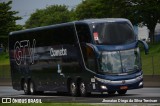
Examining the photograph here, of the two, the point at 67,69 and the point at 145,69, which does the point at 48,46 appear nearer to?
the point at 67,69

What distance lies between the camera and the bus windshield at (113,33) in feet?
92.2

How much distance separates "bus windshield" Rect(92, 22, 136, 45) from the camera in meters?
28.1

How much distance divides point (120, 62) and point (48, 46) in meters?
5.35

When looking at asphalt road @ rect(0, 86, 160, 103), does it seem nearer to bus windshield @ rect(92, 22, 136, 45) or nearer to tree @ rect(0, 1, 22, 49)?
bus windshield @ rect(92, 22, 136, 45)

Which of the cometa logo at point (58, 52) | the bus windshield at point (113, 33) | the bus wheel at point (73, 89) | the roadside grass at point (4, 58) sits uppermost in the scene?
the bus windshield at point (113, 33)

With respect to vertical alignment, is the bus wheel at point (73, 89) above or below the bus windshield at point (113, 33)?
below

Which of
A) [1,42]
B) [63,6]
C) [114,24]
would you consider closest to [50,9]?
[63,6]

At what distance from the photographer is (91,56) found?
2825 centimetres

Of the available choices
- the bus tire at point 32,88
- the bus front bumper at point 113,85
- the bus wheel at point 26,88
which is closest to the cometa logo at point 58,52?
the bus front bumper at point 113,85

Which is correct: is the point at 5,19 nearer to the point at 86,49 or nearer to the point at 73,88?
the point at 73,88

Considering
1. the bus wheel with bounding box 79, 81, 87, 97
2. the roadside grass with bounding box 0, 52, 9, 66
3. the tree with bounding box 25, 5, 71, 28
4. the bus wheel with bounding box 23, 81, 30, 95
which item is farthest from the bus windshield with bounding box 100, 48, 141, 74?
the tree with bounding box 25, 5, 71, 28

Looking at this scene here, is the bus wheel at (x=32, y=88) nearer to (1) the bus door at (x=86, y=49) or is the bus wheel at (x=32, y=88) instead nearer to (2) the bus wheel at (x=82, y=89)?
(2) the bus wheel at (x=82, y=89)

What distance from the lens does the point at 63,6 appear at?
124 metres

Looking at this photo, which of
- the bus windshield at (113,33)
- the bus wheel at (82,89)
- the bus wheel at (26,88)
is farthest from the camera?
the bus wheel at (26,88)
